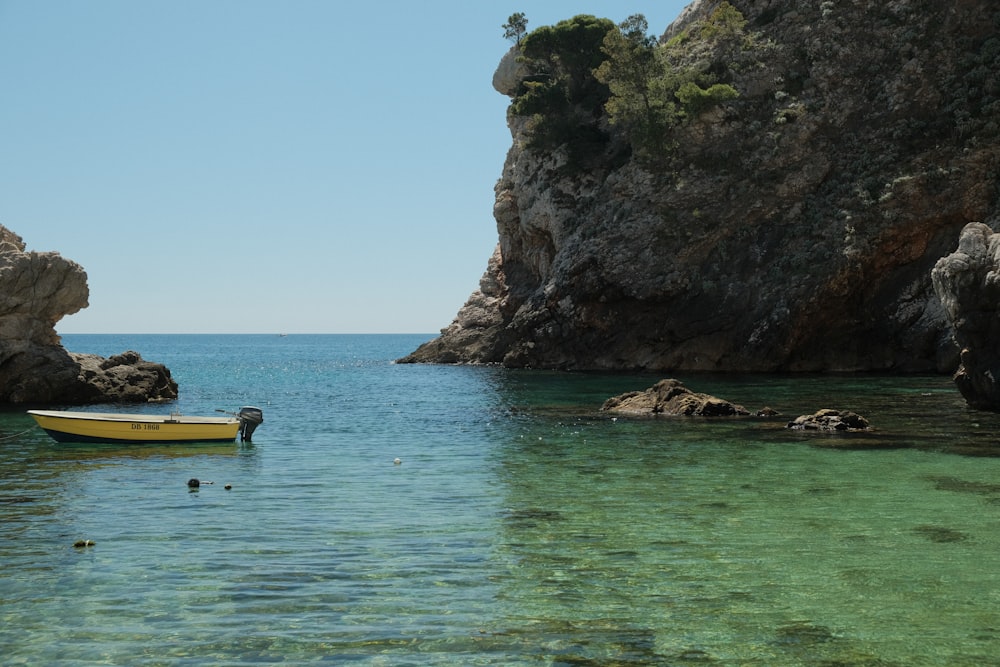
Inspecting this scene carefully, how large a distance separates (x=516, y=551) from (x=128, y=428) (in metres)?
20.3

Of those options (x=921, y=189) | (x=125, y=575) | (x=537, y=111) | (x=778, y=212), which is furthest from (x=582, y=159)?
(x=125, y=575)

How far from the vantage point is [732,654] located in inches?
396

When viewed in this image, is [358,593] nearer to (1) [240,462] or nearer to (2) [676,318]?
(1) [240,462]

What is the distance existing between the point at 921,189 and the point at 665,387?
32.7 m

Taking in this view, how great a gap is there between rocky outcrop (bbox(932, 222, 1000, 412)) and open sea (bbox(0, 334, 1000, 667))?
15.3 ft

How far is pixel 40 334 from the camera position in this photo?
161ft

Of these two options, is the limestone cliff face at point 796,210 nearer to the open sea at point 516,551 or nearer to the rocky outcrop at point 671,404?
the rocky outcrop at point 671,404

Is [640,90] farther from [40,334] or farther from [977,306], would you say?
[40,334]

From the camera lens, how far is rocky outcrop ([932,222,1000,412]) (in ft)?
110

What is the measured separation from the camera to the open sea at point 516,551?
10539 millimetres

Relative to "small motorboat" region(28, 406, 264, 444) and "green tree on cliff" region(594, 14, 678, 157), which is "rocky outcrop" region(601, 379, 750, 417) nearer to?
"small motorboat" region(28, 406, 264, 444)

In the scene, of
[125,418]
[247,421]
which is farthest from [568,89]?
[125,418]

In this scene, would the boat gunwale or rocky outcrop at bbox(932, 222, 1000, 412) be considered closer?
the boat gunwale

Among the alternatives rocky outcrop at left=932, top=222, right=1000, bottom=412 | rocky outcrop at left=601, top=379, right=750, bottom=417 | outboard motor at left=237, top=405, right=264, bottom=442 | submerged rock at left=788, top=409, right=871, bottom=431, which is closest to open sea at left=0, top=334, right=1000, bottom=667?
outboard motor at left=237, top=405, right=264, bottom=442
